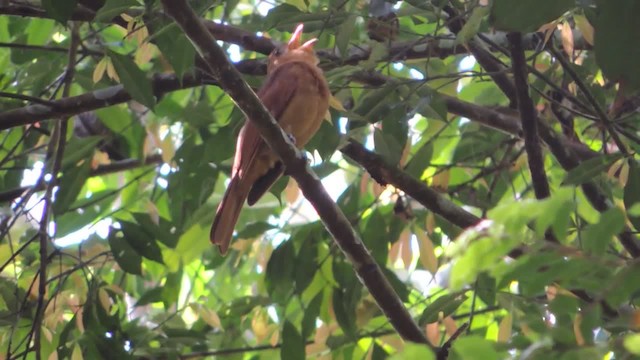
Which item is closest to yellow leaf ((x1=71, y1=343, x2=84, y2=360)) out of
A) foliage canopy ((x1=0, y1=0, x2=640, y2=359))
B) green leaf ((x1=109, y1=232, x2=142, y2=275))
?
foliage canopy ((x1=0, y1=0, x2=640, y2=359))

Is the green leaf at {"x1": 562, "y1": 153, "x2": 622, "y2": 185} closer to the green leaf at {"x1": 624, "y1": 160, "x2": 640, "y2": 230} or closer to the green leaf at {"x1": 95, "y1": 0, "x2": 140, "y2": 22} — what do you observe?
the green leaf at {"x1": 624, "y1": 160, "x2": 640, "y2": 230}

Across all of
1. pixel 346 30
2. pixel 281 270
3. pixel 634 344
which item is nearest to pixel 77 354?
pixel 281 270

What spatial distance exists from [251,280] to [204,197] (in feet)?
5.22

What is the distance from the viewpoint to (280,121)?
161 inches

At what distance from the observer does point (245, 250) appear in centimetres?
455

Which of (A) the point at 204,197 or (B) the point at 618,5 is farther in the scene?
(A) the point at 204,197

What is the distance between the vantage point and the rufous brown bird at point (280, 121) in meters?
3.79

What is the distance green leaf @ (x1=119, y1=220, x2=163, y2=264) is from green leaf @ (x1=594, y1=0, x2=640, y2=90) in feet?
6.94

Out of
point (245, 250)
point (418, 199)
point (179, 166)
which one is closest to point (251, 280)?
point (245, 250)

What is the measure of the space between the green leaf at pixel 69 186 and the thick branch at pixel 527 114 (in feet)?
6.09

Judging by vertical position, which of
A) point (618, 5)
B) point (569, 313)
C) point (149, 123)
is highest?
point (149, 123)

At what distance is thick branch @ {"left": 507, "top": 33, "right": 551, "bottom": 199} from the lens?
10.3 ft

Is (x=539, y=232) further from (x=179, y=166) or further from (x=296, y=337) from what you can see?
(x=179, y=166)

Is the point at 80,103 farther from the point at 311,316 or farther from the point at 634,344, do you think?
the point at 634,344
